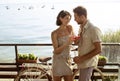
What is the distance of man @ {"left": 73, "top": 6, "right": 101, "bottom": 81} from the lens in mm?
4637

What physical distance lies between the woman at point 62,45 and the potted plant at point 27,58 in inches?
56.5

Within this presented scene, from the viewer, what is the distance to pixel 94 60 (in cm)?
484

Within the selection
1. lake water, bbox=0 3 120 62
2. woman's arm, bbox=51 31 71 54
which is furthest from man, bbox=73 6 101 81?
lake water, bbox=0 3 120 62

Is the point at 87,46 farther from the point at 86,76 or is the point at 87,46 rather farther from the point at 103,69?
the point at 103,69

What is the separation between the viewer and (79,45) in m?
4.85

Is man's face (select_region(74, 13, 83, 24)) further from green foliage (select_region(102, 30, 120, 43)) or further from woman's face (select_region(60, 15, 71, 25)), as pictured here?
green foliage (select_region(102, 30, 120, 43))

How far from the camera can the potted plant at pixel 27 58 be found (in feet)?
22.2

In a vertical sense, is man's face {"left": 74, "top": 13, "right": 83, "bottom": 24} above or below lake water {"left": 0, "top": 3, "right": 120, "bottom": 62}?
above

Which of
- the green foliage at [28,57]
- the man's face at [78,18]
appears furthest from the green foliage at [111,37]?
the man's face at [78,18]

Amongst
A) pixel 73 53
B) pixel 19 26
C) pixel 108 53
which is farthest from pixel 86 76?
pixel 19 26

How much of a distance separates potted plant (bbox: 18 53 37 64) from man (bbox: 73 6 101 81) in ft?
6.76

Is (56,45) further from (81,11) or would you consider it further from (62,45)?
(81,11)

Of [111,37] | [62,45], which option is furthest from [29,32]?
[62,45]

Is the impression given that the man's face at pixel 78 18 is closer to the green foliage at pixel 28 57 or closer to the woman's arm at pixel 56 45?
the woman's arm at pixel 56 45
